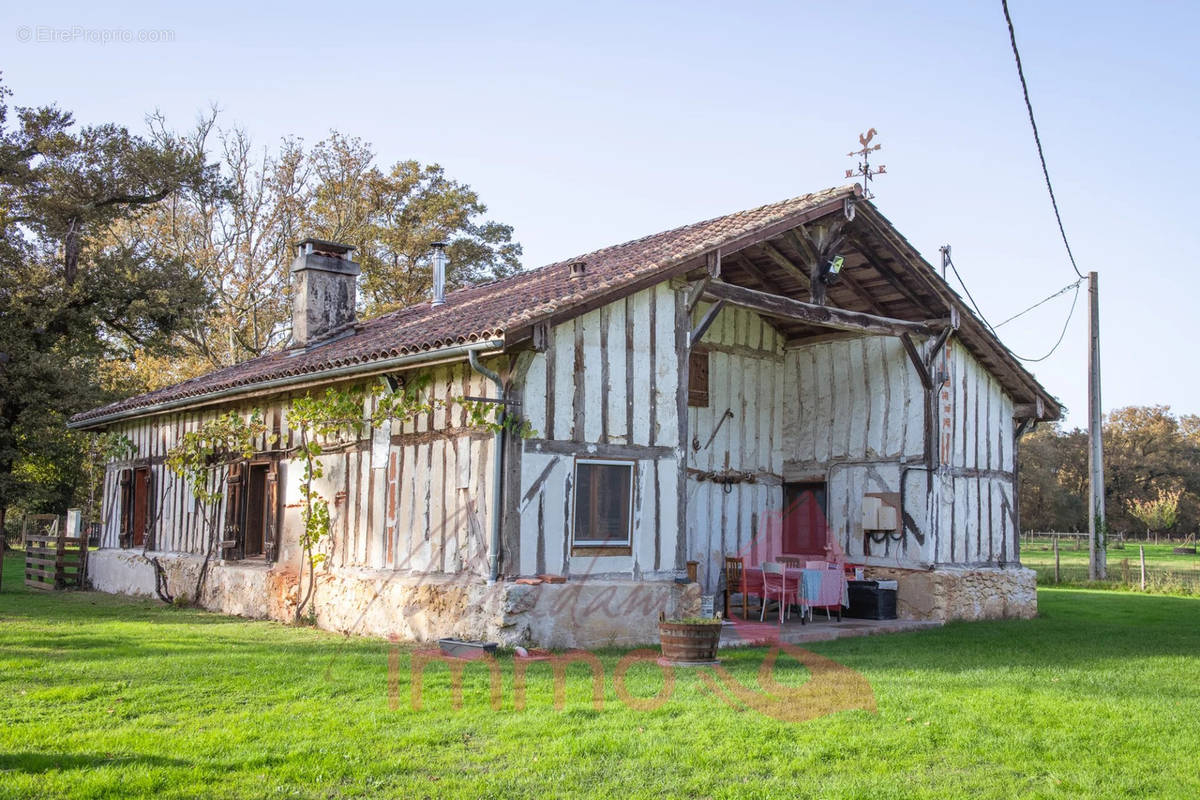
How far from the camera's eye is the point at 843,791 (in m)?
5.37

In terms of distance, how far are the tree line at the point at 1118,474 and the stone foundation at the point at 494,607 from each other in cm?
4542

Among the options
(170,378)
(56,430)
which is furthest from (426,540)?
(170,378)

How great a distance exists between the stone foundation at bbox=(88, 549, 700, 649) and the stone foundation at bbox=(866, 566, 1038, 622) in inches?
168

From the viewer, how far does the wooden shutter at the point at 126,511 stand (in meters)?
17.5

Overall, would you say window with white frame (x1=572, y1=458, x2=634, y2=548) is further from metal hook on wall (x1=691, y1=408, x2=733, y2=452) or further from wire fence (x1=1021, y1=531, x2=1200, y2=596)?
wire fence (x1=1021, y1=531, x2=1200, y2=596)

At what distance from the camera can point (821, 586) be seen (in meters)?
12.7

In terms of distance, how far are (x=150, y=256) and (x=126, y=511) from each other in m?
7.50

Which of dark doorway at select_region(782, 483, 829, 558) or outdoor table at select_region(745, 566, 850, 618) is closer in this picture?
outdoor table at select_region(745, 566, 850, 618)

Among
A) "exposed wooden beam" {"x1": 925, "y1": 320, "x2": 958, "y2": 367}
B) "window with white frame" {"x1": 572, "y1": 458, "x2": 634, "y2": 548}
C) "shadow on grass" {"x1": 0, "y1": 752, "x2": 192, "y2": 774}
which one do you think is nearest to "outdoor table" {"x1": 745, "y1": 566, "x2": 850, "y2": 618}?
"window with white frame" {"x1": 572, "y1": 458, "x2": 634, "y2": 548}

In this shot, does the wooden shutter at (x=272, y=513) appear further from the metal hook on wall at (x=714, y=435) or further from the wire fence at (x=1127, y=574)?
the wire fence at (x=1127, y=574)

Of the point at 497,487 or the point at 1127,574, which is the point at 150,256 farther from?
the point at 1127,574

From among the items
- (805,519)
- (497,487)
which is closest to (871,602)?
(805,519)

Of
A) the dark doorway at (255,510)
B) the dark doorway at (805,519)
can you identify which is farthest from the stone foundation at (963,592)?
the dark doorway at (255,510)

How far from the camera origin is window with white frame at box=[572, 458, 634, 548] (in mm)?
10672
